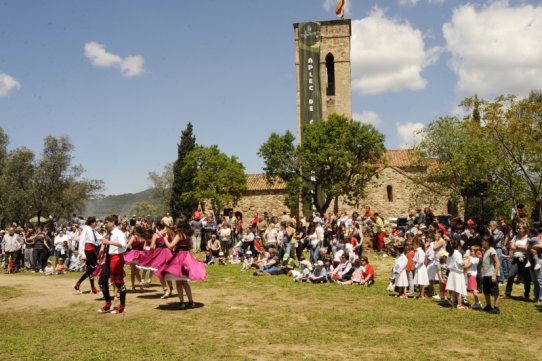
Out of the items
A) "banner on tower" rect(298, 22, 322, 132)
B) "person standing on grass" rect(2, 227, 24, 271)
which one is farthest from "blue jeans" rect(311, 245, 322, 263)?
"banner on tower" rect(298, 22, 322, 132)

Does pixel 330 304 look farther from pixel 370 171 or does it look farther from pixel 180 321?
pixel 370 171

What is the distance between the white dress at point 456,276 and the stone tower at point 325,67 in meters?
34.2

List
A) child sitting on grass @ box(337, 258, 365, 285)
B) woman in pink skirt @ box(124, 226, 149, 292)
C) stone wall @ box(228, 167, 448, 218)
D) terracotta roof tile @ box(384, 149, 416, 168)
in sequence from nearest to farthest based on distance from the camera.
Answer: woman in pink skirt @ box(124, 226, 149, 292)
child sitting on grass @ box(337, 258, 365, 285)
stone wall @ box(228, 167, 448, 218)
terracotta roof tile @ box(384, 149, 416, 168)

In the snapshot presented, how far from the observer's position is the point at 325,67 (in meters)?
46.0

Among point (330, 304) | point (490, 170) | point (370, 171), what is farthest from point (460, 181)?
point (330, 304)

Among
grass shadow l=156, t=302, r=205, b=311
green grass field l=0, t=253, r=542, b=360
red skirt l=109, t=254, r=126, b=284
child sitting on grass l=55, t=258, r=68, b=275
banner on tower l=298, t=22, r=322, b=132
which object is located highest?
banner on tower l=298, t=22, r=322, b=132

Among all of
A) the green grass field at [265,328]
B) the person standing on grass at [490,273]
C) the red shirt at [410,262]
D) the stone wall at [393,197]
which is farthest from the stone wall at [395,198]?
the person standing on grass at [490,273]

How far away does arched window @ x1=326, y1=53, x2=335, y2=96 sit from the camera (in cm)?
4595

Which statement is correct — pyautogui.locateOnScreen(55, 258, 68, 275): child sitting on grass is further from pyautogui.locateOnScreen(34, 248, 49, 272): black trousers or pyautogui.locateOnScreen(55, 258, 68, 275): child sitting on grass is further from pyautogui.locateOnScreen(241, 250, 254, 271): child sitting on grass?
pyautogui.locateOnScreen(241, 250, 254, 271): child sitting on grass

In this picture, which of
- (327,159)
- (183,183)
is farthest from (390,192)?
(183,183)

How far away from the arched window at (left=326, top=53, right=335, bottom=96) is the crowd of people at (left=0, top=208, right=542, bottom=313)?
81.7 feet

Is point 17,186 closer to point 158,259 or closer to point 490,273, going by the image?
point 158,259

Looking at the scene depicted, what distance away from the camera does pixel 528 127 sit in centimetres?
2775

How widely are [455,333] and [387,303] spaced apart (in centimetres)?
293
